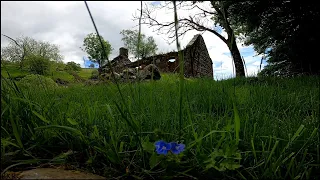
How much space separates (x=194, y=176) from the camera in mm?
1062

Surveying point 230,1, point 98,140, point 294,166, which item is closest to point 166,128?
point 98,140

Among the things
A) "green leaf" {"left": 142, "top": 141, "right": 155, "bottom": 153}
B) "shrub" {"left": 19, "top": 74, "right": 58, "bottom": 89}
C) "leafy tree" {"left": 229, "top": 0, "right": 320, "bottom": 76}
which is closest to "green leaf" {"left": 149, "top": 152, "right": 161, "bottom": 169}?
"green leaf" {"left": 142, "top": 141, "right": 155, "bottom": 153}

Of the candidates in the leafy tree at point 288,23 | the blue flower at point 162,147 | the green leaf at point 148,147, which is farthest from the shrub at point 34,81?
the leafy tree at point 288,23

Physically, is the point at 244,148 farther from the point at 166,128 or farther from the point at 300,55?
the point at 300,55

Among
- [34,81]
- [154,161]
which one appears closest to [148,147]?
[154,161]

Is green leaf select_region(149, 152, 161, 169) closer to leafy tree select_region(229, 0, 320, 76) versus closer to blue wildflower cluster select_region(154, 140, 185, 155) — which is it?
blue wildflower cluster select_region(154, 140, 185, 155)

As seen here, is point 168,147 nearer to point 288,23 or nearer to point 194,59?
point 194,59

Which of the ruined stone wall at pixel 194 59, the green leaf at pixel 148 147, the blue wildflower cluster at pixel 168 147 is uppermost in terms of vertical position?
the ruined stone wall at pixel 194 59

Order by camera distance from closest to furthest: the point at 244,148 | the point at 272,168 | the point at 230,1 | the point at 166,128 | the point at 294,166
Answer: the point at 272,168
the point at 294,166
the point at 244,148
the point at 166,128
the point at 230,1

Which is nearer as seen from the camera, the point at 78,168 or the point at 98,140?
the point at 78,168

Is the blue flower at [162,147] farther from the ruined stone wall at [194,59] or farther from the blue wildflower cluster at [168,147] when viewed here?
the ruined stone wall at [194,59]

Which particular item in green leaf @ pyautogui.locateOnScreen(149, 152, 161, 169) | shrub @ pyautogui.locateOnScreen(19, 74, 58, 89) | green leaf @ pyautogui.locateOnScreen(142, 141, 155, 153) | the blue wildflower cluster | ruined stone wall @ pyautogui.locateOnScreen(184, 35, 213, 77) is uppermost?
ruined stone wall @ pyautogui.locateOnScreen(184, 35, 213, 77)

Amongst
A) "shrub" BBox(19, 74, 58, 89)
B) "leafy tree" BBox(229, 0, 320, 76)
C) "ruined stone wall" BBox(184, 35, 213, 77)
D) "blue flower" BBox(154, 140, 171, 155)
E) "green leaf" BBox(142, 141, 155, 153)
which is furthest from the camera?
"leafy tree" BBox(229, 0, 320, 76)

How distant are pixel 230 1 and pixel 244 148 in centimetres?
649
